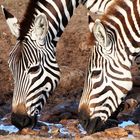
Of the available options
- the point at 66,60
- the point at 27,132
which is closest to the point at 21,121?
the point at 27,132

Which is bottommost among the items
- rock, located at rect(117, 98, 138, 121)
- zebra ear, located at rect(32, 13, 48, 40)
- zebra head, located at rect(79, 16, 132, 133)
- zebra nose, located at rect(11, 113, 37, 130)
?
rock, located at rect(117, 98, 138, 121)

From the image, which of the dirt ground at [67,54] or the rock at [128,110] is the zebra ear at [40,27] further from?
the dirt ground at [67,54]

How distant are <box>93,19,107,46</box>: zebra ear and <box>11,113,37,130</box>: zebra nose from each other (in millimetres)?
1485

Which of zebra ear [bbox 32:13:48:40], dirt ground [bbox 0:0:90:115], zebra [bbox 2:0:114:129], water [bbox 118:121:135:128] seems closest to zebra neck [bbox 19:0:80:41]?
zebra [bbox 2:0:114:129]

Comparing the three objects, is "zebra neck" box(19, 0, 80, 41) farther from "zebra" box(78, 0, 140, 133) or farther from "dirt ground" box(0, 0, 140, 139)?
"zebra" box(78, 0, 140, 133)

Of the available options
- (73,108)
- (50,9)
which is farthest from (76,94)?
(50,9)

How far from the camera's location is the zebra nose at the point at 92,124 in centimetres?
725

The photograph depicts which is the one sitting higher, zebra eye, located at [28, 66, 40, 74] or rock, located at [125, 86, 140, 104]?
zebra eye, located at [28, 66, 40, 74]

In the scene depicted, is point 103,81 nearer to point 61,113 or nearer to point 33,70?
point 33,70

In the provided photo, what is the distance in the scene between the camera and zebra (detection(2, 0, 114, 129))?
25.2ft

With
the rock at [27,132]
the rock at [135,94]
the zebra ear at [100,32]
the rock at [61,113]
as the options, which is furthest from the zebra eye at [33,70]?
the rock at [135,94]

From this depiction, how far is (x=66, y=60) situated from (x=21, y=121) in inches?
157

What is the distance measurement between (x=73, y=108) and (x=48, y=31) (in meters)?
1.64

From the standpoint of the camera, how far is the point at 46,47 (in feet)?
26.6
